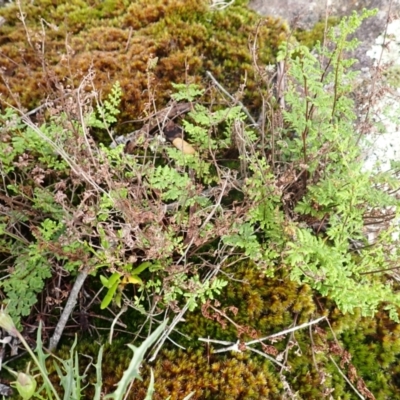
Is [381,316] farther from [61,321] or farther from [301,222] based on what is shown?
[61,321]

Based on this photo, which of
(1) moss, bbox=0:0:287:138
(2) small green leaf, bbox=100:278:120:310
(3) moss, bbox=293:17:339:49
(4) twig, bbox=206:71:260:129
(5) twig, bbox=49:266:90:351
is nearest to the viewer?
(2) small green leaf, bbox=100:278:120:310

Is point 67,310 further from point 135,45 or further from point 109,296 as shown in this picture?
point 135,45

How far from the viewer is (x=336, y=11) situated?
3.42m

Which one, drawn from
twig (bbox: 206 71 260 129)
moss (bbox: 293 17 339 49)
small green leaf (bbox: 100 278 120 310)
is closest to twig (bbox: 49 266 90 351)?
small green leaf (bbox: 100 278 120 310)

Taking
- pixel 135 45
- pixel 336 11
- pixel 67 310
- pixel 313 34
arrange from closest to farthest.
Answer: pixel 67 310, pixel 135 45, pixel 313 34, pixel 336 11

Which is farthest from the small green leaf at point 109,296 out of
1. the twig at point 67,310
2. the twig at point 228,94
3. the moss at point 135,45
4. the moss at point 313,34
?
the moss at point 313,34

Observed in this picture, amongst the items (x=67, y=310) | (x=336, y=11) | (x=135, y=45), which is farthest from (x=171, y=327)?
(x=336, y=11)

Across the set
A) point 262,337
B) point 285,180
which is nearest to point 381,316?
point 262,337

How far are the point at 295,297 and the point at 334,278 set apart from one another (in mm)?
555

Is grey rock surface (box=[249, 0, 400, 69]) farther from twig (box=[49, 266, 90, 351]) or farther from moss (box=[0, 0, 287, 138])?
twig (box=[49, 266, 90, 351])

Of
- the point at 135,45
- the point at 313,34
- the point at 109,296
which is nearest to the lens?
the point at 109,296

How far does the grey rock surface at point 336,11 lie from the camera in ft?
10.8

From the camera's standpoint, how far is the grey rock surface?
3.28m

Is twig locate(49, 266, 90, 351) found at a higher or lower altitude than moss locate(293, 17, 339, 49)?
lower
